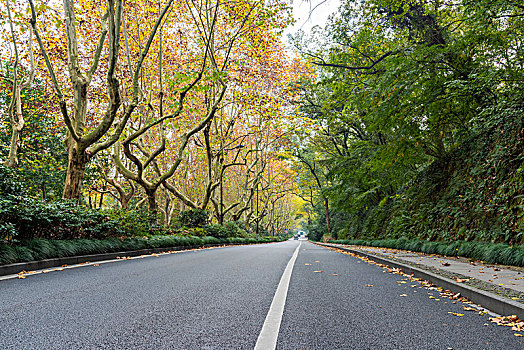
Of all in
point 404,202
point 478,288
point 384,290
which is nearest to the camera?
point 478,288

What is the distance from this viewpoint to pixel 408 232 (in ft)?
48.2

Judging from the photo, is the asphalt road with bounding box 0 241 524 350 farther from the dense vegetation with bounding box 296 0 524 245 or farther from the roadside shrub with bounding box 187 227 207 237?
the roadside shrub with bounding box 187 227 207 237

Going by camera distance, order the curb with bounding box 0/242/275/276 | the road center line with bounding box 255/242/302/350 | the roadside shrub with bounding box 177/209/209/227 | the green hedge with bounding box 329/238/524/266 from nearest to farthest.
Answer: the road center line with bounding box 255/242/302/350, the curb with bounding box 0/242/275/276, the green hedge with bounding box 329/238/524/266, the roadside shrub with bounding box 177/209/209/227

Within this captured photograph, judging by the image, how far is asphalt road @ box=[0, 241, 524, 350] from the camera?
2.88 m

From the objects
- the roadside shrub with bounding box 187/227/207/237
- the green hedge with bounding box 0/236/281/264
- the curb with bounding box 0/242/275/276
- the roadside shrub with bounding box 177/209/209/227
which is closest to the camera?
the curb with bounding box 0/242/275/276

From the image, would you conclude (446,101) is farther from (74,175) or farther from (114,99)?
(74,175)

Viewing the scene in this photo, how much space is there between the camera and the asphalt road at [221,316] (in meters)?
2.88

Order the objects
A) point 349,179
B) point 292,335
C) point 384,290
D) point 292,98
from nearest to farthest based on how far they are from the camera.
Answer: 1. point 292,335
2. point 384,290
3. point 349,179
4. point 292,98

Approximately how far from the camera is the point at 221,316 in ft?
11.9

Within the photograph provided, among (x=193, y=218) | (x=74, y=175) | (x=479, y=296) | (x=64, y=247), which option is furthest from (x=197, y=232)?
(x=479, y=296)

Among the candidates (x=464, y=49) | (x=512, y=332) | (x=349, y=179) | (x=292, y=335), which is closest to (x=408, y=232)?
(x=349, y=179)

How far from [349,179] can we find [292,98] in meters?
7.20

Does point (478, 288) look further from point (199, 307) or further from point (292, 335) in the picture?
point (199, 307)

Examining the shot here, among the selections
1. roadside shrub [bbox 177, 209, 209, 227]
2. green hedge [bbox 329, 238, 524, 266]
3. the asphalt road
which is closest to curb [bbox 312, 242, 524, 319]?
the asphalt road
